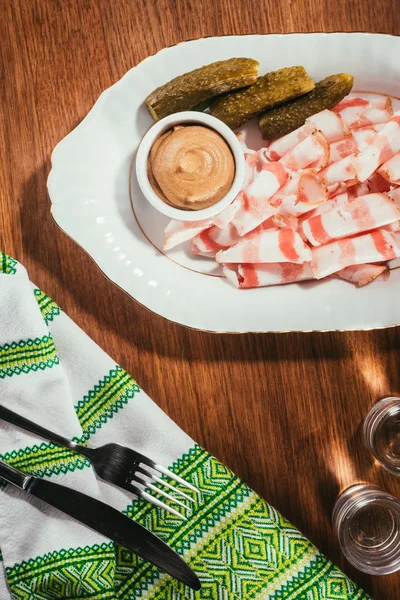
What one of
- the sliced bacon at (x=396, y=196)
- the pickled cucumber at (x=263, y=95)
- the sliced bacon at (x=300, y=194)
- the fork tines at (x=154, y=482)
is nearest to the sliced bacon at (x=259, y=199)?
the sliced bacon at (x=300, y=194)

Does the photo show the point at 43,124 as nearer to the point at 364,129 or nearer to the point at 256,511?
the point at 364,129

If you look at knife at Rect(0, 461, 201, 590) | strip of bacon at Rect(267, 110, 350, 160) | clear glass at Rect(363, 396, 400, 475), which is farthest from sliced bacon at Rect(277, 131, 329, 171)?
knife at Rect(0, 461, 201, 590)

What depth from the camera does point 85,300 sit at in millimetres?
1244

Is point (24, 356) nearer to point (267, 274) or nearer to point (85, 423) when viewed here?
point (85, 423)

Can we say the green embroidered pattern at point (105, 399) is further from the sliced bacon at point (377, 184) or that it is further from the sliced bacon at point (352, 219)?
the sliced bacon at point (377, 184)

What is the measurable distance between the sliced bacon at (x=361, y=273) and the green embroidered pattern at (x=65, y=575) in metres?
A: 0.72

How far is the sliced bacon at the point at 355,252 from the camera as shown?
1210 millimetres

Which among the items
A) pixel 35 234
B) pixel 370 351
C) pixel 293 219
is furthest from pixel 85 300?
pixel 370 351

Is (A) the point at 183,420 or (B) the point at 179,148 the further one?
(A) the point at 183,420

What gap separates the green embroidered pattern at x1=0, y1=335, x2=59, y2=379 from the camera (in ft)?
3.81

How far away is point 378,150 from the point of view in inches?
47.8

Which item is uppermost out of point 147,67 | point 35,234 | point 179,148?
point 147,67

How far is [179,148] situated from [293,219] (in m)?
0.28

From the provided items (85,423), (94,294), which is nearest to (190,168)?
(94,294)
